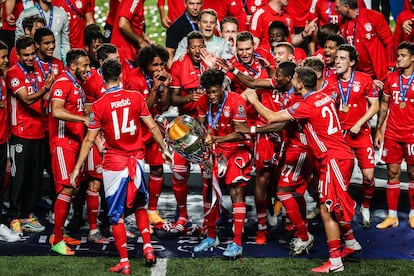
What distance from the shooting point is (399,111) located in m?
10.0

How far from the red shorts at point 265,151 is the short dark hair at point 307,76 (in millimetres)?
1253

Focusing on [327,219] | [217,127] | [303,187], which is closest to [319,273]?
[327,219]

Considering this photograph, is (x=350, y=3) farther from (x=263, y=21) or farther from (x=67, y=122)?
(x=67, y=122)

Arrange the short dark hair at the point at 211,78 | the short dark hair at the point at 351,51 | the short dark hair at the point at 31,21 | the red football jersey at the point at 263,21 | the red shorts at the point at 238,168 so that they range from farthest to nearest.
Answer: the red football jersey at the point at 263,21
the short dark hair at the point at 31,21
the short dark hair at the point at 351,51
the red shorts at the point at 238,168
the short dark hair at the point at 211,78

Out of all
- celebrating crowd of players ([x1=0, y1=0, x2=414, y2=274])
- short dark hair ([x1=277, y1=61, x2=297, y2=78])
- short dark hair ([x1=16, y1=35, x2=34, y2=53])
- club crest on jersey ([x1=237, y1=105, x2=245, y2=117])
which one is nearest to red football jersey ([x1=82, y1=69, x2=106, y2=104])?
celebrating crowd of players ([x1=0, y1=0, x2=414, y2=274])

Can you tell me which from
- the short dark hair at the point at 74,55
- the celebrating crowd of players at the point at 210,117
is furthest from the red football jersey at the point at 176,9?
the short dark hair at the point at 74,55

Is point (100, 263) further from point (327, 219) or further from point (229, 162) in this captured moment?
point (327, 219)

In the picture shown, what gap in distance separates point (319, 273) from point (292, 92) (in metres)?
1.87

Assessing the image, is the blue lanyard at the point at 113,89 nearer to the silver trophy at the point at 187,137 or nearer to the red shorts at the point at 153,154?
the silver trophy at the point at 187,137

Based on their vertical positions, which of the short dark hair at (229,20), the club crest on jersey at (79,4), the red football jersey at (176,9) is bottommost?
the short dark hair at (229,20)

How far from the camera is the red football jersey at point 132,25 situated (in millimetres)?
10844

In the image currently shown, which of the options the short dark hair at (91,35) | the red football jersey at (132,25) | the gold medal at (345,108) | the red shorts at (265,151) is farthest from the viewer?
the red football jersey at (132,25)

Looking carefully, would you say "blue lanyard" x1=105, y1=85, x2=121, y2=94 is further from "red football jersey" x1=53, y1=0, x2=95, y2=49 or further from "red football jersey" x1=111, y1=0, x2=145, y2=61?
"red football jersey" x1=53, y1=0, x2=95, y2=49

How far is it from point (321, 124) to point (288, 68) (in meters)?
0.78
